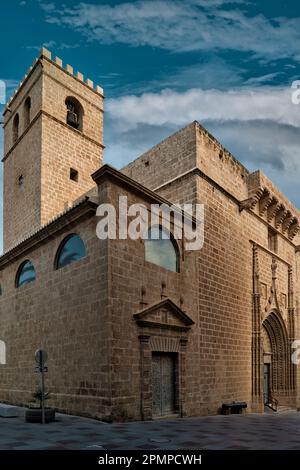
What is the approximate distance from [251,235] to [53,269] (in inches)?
339

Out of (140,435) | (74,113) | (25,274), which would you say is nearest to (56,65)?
(74,113)

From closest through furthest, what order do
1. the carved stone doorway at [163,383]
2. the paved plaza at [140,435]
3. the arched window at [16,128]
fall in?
the paved plaza at [140,435] < the carved stone doorway at [163,383] < the arched window at [16,128]

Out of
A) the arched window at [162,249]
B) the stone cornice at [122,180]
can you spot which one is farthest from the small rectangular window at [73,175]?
the stone cornice at [122,180]

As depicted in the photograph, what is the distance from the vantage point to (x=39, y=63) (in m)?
23.6

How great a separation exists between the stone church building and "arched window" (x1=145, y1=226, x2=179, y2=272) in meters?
0.06

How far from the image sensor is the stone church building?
11.4m

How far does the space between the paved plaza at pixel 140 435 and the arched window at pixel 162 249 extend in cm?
423

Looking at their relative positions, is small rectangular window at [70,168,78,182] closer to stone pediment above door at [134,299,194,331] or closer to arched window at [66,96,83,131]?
arched window at [66,96,83,131]

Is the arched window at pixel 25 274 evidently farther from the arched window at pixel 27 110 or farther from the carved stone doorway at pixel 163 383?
the arched window at pixel 27 110

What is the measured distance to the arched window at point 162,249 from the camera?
1281 centimetres

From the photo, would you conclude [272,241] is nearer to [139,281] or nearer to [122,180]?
[139,281]

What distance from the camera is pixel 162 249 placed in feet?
43.9

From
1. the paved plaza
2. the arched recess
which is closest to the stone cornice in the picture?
the paved plaza

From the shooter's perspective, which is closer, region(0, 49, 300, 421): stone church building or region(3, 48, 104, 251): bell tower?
region(0, 49, 300, 421): stone church building
